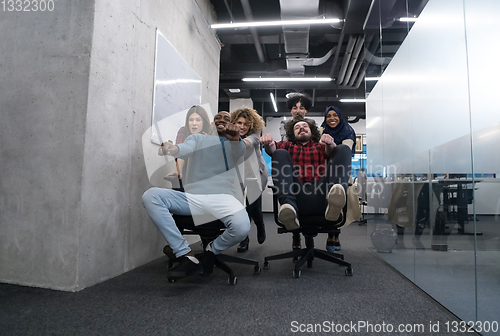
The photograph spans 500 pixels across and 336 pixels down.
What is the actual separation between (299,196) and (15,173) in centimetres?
171

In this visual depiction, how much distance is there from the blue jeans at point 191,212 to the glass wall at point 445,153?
3.39 feet

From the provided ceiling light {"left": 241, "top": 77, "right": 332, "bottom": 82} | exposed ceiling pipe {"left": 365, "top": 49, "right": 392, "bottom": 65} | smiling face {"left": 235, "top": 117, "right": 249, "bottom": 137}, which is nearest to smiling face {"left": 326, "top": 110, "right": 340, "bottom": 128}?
exposed ceiling pipe {"left": 365, "top": 49, "right": 392, "bottom": 65}

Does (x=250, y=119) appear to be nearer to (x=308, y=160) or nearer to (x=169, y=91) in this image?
(x=308, y=160)

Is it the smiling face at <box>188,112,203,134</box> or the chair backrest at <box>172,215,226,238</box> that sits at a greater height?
the smiling face at <box>188,112,203,134</box>

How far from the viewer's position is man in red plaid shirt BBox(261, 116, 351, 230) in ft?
6.22

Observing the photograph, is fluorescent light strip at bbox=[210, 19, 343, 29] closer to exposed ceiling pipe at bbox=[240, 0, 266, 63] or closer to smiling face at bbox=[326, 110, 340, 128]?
exposed ceiling pipe at bbox=[240, 0, 266, 63]

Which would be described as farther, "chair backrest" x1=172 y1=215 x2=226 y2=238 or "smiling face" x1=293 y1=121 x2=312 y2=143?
"smiling face" x1=293 y1=121 x2=312 y2=143

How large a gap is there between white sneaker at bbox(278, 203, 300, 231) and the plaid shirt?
431 mm

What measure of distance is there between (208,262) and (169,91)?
1671 millimetres

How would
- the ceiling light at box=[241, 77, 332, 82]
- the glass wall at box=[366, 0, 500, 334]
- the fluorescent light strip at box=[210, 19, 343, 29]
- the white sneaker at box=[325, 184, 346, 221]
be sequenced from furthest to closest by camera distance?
the ceiling light at box=[241, 77, 332, 82] → the fluorescent light strip at box=[210, 19, 343, 29] → the white sneaker at box=[325, 184, 346, 221] → the glass wall at box=[366, 0, 500, 334]

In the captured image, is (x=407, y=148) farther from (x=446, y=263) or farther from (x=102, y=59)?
(x=102, y=59)

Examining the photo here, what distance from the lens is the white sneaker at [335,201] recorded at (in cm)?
183

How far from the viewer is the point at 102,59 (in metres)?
1.87

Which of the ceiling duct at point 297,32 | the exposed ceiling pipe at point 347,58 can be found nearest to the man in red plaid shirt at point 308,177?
the ceiling duct at point 297,32
